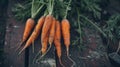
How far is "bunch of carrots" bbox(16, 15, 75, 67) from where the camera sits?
2537 mm

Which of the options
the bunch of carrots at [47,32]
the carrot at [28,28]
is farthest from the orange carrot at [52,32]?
the carrot at [28,28]

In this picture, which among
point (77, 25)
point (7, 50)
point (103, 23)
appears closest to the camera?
point (7, 50)

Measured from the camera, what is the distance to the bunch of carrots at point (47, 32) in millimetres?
2537

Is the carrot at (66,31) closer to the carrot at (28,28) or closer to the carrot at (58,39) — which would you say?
the carrot at (58,39)

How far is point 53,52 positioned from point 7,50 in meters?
0.35

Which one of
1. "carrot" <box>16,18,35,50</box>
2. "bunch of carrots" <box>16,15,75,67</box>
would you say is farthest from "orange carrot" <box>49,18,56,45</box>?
"carrot" <box>16,18,35,50</box>

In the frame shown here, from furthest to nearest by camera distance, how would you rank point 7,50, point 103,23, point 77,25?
1. point 103,23
2. point 77,25
3. point 7,50

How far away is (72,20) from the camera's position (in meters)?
2.77

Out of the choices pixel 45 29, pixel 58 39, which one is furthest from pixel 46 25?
pixel 58 39

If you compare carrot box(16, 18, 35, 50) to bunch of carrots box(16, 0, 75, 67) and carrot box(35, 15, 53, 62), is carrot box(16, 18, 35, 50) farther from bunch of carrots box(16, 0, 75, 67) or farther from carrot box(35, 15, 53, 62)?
carrot box(35, 15, 53, 62)

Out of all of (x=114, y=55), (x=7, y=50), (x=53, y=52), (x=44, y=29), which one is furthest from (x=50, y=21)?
(x=114, y=55)

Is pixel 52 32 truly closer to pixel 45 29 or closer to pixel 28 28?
pixel 45 29

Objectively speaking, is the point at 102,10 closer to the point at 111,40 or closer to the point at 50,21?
the point at 111,40

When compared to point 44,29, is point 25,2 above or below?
above
